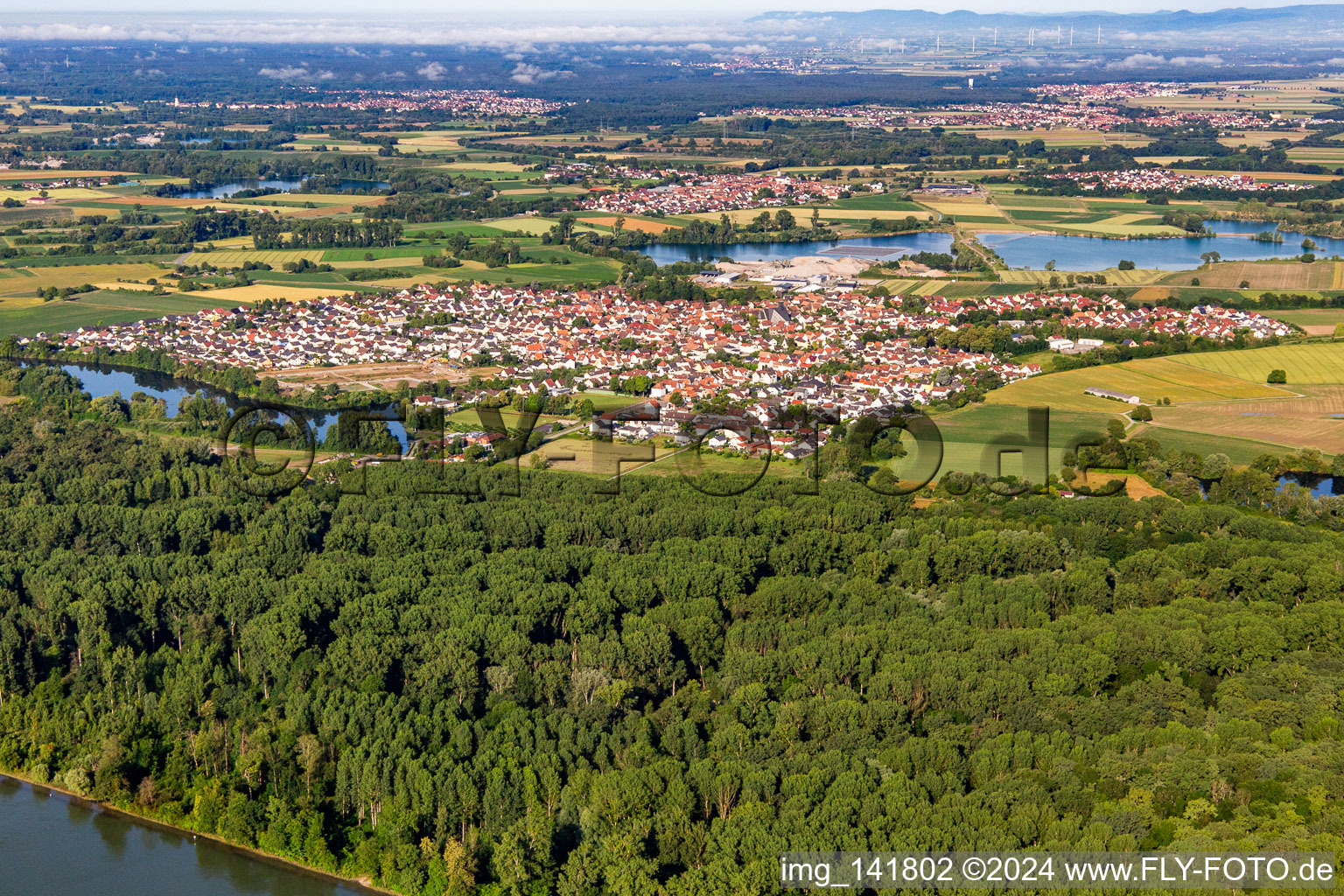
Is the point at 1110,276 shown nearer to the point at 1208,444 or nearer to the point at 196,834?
the point at 1208,444

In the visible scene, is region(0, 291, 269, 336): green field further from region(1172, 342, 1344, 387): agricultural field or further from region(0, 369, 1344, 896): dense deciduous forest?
region(1172, 342, 1344, 387): agricultural field

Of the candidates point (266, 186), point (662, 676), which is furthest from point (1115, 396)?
point (266, 186)

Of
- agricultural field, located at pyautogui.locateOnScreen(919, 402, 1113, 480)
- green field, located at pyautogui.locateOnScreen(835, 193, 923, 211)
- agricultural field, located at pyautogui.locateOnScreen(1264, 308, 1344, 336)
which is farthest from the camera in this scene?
green field, located at pyautogui.locateOnScreen(835, 193, 923, 211)

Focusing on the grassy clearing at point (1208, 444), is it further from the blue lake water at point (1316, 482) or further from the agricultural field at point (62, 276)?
the agricultural field at point (62, 276)

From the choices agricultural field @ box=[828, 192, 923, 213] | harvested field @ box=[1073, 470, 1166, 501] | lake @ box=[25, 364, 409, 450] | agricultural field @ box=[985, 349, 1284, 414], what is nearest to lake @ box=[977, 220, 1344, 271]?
agricultural field @ box=[828, 192, 923, 213]

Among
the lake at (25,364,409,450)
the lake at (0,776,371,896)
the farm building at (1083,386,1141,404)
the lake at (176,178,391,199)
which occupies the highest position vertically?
the lake at (176,178,391,199)

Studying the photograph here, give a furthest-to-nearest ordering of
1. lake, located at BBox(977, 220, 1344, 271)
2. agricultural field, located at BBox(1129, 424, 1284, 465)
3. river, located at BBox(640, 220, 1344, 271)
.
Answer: river, located at BBox(640, 220, 1344, 271), lake, located at BBox(977, 220, 1344, 271), agricultural field, located at BBox(1129, 424, 1284, 465)

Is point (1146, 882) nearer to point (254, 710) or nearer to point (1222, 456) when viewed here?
point (254, 710)
